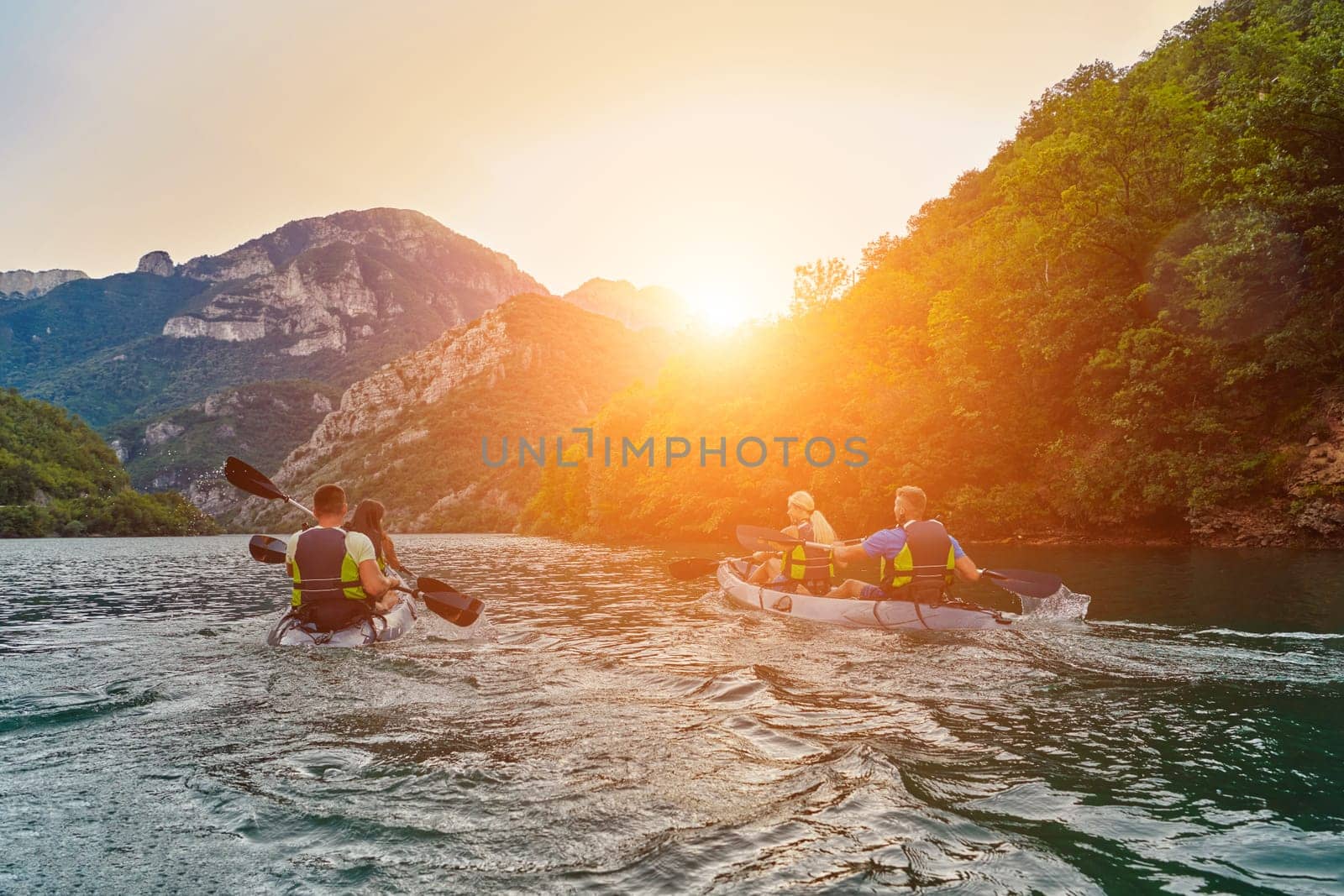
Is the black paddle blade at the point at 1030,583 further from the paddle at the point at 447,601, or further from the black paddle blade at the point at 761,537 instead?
the paddle at the point at 447,601

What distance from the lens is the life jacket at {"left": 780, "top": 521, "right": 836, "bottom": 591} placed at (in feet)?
40.5

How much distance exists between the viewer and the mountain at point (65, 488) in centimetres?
8194

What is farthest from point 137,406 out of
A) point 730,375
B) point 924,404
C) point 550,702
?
point 550,702

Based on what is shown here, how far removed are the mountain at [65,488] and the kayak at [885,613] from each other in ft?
318

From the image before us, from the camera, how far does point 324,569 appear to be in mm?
9031

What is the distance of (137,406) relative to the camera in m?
168

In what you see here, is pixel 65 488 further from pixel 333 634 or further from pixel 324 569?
pixel 324 569

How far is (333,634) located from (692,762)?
20.9 ft

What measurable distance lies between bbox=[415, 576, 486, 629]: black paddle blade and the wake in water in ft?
26.0

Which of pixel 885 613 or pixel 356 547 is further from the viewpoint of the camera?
pixel 885 613

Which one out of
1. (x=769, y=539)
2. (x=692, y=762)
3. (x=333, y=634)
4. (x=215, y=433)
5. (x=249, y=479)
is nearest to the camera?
(x=692, y=762)

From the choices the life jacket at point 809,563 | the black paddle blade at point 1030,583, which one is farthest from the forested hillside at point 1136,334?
the life jacket at point 809,563

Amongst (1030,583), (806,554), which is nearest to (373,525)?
(806,554)

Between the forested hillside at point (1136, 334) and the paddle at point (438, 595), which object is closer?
the paddle at point (438, 595)
